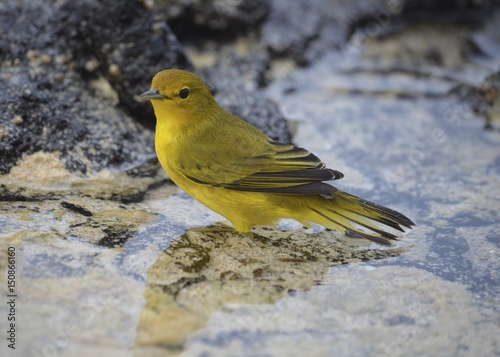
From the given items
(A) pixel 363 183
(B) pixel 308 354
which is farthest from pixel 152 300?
(A) pixel 363 183

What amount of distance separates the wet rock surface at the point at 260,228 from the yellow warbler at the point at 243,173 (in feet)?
0.61

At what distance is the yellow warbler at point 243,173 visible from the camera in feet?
13.1

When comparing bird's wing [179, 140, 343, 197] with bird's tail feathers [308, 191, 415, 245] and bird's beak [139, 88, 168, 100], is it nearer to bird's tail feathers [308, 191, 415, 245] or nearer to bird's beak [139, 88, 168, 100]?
bird's tail feathers [308, 191, 415, 245]

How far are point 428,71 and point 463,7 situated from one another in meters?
1.45

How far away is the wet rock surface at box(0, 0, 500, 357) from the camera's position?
3051 millimetres

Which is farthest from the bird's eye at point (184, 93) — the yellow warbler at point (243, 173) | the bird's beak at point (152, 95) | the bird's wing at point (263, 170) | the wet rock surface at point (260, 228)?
the wet rock surface at point (260, 228)

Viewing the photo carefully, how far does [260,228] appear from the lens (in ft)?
14.7

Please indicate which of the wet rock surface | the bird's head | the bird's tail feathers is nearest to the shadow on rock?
the wet rock surface

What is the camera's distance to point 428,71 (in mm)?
7258

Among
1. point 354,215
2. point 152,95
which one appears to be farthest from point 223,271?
point 152,95

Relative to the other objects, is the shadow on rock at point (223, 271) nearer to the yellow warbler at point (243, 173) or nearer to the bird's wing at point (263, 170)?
the yellow warbler at point (243, 173)

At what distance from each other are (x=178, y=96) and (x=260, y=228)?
3.37ft

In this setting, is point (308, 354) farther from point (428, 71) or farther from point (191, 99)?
point (428, 71)

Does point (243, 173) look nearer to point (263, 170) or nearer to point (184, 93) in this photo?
point (263, 170)
